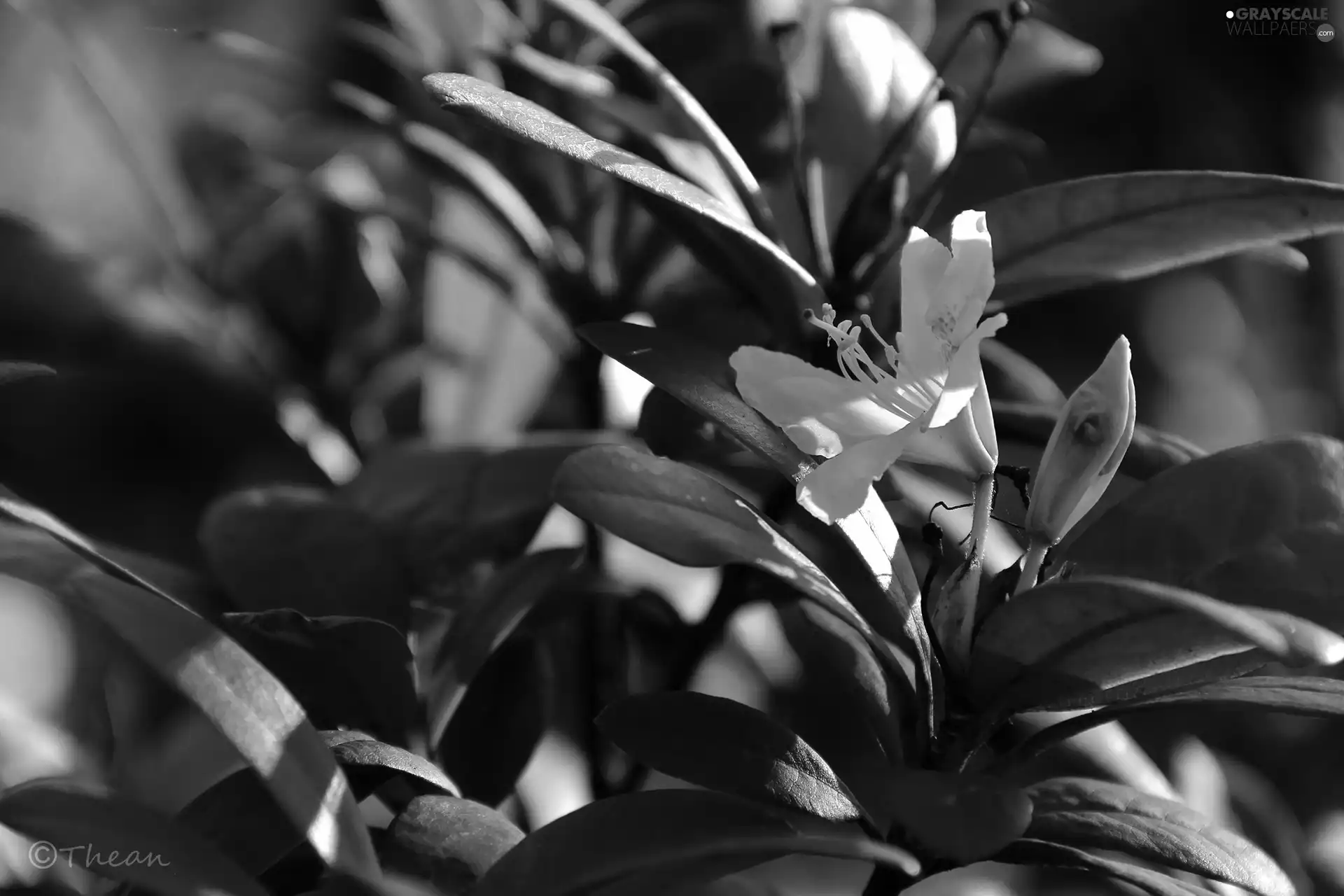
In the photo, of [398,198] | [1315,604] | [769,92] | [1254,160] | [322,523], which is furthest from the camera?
[1254,160]

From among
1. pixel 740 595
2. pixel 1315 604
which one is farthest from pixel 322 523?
pixel 1315 604

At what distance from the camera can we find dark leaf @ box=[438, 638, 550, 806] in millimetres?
703

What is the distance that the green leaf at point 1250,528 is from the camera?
1.63 ft

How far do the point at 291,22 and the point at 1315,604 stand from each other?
2.45 meters

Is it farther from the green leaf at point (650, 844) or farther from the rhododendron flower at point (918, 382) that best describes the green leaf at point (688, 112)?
the green leaf at point (650, 844)

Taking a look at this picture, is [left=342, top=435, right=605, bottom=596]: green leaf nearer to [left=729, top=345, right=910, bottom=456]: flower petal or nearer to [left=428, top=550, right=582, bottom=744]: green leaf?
[left=428, top=550, right=582, bottom=744]: green leaf

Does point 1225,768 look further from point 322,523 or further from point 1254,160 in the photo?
point 1254,160

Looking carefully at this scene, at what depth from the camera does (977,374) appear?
20.6 inches

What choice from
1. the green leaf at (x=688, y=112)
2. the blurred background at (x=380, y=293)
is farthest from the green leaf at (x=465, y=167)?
the green leaf at (x=688, y=112)

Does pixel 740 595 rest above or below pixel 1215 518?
below

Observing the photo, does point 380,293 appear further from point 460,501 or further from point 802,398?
point 802,398

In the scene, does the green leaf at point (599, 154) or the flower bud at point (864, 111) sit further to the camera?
the flower bud at point (864, 111)

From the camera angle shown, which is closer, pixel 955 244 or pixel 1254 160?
pixel 955 244

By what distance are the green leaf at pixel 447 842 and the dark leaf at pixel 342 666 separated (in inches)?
2.9
